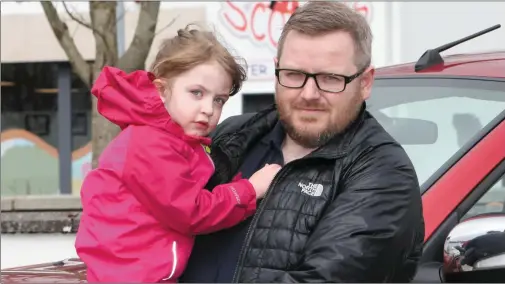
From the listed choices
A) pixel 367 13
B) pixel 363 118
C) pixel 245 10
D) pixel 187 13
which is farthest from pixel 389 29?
pixel 363 118

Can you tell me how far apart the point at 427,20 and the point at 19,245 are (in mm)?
6217

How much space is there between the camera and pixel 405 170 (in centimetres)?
177

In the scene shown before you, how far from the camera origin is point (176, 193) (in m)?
1.85

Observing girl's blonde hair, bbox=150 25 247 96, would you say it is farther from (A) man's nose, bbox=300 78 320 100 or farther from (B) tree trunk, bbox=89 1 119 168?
(B) tree trunk, bbox=89 1 119 168

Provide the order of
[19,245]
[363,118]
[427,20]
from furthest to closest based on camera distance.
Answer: [427,20] → [19,245] → [363,118]

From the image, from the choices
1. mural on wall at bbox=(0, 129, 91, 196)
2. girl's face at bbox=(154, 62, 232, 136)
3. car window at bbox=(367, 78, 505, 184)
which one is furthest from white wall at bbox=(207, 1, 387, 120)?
girl's face at bbox=(154, 62, 232, 136)

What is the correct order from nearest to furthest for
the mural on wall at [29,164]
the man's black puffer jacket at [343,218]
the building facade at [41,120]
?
the man's black puffer jacket at [343,218] < the building facade at [41,120] < the mural on wall at [29,164]

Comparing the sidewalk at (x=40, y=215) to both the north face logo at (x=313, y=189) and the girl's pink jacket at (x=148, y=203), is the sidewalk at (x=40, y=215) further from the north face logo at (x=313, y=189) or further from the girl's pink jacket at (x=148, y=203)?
the north face logo at (x=313, y=189)

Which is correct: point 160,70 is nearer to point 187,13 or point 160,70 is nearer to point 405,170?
point 405,170

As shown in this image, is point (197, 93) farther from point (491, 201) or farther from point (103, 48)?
point (103, 48)

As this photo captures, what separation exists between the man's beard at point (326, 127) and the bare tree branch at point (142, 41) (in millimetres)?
4321

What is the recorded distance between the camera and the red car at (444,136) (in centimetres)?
205

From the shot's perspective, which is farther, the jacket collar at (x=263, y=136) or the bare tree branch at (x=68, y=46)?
the bare tree branch at (x=68, y=46)

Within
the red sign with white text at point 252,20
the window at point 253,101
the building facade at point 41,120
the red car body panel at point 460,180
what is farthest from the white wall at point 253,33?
the red car body panel at point 460,180
